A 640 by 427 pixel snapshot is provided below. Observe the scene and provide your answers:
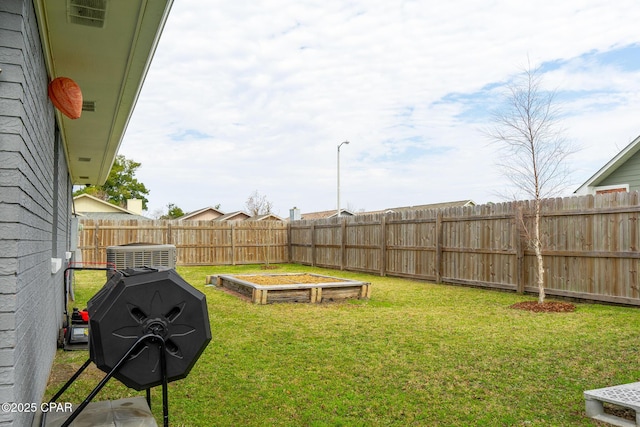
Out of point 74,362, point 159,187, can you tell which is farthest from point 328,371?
point 159,187

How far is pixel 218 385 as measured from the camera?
4.33m

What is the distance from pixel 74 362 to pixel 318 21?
6739 millimetres

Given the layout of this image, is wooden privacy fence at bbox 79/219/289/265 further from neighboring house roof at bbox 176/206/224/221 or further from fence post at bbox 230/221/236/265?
neighboring house roof at bbox 176/206/224/221

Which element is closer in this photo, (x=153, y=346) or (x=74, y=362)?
(x=153, y=346)

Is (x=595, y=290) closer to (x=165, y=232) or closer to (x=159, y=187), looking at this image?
(x=165, y=232)

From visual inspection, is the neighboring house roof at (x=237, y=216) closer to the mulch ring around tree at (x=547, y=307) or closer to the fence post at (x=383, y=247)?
the fence post at (x=383, y=247)

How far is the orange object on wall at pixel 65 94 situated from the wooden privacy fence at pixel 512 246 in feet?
27.2

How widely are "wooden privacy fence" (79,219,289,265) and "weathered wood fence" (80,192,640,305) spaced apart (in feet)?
0.12

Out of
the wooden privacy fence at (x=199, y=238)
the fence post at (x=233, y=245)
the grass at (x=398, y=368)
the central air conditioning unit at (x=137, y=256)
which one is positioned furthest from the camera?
the fence post at (x=233, y=245)

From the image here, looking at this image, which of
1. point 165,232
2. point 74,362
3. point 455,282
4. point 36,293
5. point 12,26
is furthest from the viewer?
point 165,232

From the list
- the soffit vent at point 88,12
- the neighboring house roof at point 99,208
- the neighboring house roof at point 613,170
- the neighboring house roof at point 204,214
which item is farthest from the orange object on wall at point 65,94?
the neighboring house roof at point 204,214

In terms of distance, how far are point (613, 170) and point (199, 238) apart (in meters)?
13.7

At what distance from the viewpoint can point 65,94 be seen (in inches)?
146

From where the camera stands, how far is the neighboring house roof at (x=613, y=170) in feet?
39.4
